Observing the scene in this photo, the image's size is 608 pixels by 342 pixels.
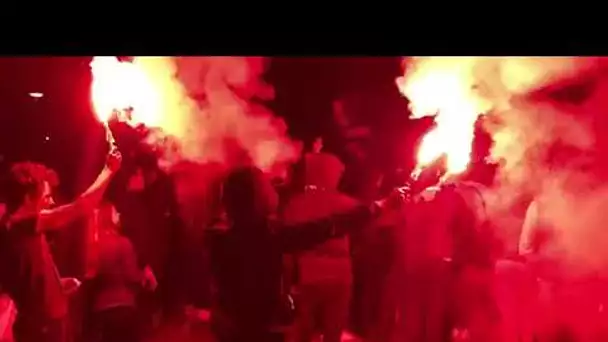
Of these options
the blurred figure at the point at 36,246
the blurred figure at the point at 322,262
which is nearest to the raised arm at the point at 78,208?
the blurred figure at the point at 36,246

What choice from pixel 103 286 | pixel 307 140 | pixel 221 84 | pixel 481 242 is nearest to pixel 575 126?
pixel 481 242

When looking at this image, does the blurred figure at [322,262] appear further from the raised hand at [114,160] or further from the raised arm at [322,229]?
the raised hand at [114,160]

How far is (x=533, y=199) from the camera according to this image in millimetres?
1998

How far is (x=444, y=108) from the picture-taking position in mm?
2029

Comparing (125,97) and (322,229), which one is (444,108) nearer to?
(322,229)

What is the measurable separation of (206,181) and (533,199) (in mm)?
664

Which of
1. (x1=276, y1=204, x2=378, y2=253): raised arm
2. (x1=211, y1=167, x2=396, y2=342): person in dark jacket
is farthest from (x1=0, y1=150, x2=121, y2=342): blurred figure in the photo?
(x1=276, y1=204, x2=378, y2=253): raised arm

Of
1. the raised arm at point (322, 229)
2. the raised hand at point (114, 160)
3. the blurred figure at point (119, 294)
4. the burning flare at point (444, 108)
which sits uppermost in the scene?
the burning flare at point (444, 108)

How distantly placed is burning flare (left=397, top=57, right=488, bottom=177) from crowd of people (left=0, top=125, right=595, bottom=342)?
52 millimetres

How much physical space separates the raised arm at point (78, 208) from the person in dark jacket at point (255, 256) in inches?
9.7

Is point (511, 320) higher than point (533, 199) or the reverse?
the reverse

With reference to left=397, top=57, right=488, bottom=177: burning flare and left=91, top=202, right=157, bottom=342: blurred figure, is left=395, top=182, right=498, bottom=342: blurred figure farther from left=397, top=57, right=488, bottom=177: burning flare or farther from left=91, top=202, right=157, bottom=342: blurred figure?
left=91, top=202, right=157, bottom=342: blurred figure

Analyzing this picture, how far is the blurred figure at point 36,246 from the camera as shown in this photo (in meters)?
2.01

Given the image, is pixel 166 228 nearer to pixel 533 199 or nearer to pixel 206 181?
pixel 206 181
